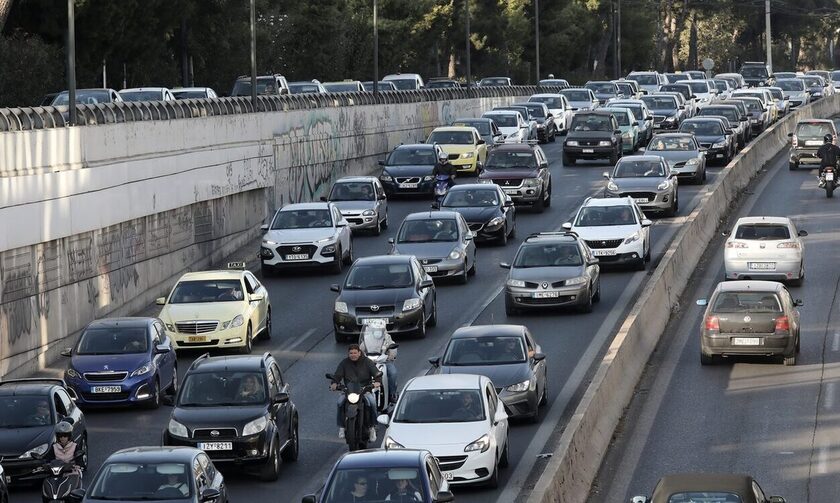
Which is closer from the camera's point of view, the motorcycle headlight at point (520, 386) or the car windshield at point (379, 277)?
the motorcycle headlight at point (520, 386)

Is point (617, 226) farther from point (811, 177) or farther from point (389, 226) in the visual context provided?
point (811, 177)

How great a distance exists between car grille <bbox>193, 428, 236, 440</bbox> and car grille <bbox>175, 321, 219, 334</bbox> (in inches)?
353

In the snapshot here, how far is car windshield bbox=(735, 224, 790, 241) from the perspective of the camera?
36.7 meters

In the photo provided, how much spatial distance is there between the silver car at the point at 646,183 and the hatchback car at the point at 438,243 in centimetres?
861

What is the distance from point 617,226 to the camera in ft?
124

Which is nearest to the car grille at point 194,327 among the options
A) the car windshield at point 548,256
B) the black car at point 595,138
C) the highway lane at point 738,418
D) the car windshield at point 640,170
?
the car windshield at point 548,256

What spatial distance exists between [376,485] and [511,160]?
32.3 meters

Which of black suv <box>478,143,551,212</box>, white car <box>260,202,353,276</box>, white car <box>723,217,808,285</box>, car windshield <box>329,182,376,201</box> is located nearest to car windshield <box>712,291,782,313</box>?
white car <box>723,217,808,285</box>

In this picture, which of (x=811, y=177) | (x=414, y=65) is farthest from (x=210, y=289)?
(x=414, y=65)

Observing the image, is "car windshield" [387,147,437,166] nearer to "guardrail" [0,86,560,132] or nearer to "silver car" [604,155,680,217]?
"guardrail" [0,86,560,132]

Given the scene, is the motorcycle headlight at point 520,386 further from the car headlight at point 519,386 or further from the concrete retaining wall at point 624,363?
the concrete retaining wall at point 624,363

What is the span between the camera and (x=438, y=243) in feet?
119

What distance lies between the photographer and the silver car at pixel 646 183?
45.0m

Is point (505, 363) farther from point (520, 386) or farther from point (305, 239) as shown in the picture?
point (305, 239)
